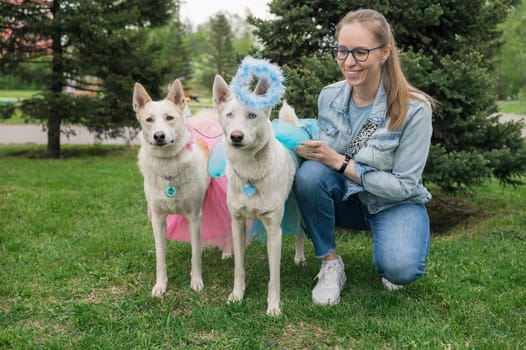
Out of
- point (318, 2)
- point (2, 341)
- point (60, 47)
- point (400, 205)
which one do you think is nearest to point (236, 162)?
point (400, 205)

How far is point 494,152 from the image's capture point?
4922 millimetres

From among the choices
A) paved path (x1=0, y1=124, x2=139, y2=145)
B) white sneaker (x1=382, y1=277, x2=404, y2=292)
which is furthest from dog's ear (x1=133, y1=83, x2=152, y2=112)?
paved path (x1=0, y1=124, x2=139, y2=145)

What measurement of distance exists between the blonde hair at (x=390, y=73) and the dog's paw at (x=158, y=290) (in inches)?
81.6

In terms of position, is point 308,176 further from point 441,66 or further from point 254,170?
point 441,66

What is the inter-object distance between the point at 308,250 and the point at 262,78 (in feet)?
7.15

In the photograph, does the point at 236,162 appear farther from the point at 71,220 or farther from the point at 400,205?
the point at 71,220

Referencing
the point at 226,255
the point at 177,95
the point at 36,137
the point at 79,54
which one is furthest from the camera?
the point at 36,137

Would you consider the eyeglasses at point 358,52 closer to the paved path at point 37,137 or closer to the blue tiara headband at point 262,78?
the blue tiara headband at point 262,78

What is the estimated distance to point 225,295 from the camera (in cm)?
358

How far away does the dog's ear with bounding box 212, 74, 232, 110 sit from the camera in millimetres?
2982

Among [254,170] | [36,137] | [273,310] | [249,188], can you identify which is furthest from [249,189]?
[36,137]

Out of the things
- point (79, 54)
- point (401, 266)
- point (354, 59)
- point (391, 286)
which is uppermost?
point (79, 54)

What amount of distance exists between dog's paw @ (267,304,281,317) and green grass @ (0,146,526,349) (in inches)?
2.0

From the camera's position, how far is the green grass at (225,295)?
289 cm
